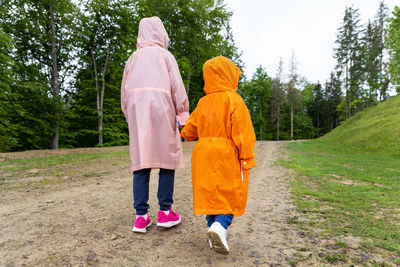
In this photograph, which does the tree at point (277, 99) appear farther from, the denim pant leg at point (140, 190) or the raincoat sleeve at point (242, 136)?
the denim pant leg at point (140, 190)

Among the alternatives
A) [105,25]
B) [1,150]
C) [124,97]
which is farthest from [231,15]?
[124,97]

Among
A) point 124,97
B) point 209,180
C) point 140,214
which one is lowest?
point 140,214

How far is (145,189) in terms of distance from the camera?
250 centimetres

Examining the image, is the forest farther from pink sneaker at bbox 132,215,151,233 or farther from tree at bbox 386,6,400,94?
pink sneaker at bbox 132,215,151,233

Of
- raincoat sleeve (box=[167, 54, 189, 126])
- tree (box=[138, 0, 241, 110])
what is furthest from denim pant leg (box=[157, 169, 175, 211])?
tree (box=[138, 0, 241, 110])

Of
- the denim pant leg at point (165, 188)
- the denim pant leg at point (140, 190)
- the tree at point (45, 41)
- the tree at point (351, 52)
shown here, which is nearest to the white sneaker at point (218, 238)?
the denim pant leg at point (165, 188)

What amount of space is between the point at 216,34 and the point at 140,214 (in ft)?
69.5

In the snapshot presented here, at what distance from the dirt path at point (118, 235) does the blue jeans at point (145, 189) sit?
0.30 metres

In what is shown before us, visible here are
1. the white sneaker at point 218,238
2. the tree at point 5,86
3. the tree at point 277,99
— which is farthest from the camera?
the tree at point 277,99

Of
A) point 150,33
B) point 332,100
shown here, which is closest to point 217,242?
point 150,33

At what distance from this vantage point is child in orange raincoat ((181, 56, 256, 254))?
2141 millimetres

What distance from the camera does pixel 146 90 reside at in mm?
2512

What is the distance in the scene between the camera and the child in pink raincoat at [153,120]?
2.48 m

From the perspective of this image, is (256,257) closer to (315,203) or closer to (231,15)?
(315,203)
